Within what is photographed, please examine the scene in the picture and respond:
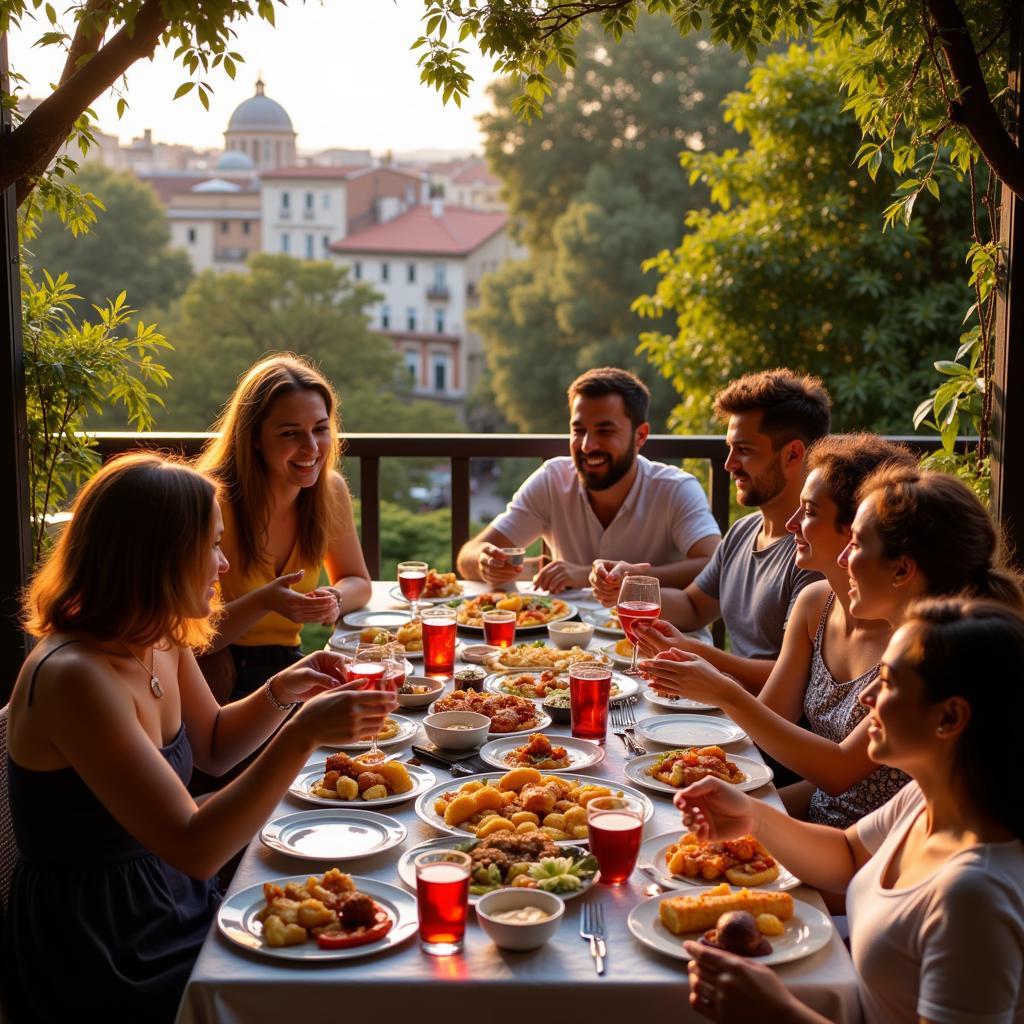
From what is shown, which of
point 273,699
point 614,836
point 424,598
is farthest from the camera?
point 424,598

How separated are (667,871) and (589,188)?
2644 centimetres

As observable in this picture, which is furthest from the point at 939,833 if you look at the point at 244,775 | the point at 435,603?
the point at 435,603

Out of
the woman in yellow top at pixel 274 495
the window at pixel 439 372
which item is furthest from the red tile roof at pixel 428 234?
the woman in yellow top at pixel 274 495

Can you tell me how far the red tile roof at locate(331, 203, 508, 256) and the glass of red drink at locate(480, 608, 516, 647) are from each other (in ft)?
145

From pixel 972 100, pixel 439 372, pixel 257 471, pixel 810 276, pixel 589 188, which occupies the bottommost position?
pixel 257 471

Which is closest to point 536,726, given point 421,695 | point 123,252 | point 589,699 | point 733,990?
point 589,699

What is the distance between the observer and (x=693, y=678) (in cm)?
210

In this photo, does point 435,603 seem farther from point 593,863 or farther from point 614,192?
point 614,192

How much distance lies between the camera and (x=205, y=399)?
27547mm

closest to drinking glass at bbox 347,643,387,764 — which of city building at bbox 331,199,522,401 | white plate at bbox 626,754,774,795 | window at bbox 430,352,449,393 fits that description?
white plate at bbox 626,754,774,795

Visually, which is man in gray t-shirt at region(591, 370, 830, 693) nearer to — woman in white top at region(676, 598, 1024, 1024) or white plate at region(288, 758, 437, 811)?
white plate at region(288, 758, 437, 811)

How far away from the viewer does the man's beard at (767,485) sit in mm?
3055

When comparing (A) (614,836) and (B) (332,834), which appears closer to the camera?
(A) (614,836)

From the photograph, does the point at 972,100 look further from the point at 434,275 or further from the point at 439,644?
the point at 434,275
